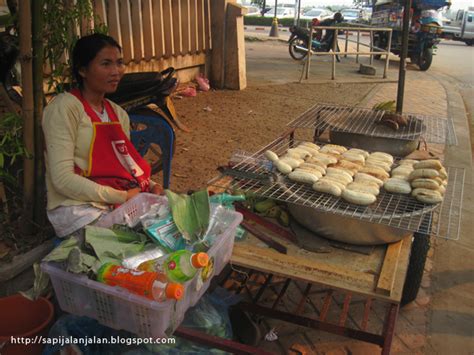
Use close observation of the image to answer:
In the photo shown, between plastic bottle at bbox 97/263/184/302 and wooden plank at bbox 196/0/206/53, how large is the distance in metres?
7.02

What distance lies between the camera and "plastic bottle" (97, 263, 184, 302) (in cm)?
144

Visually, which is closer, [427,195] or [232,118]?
[427,195]

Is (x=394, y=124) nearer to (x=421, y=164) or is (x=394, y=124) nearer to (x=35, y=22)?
(x=421, y=164)

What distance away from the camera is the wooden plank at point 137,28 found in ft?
21.2

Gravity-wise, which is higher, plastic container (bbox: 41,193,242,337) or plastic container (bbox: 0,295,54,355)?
plastic container (bbox: 41,193,242,337)

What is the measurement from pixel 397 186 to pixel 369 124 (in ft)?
4.38

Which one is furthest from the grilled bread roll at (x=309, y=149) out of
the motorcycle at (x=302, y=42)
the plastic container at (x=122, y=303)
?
the motorcycle at (x=302, y=42)

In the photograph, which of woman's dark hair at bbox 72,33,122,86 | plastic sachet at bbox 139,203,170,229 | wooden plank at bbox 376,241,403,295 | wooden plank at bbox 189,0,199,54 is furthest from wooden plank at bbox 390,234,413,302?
wooden plank at bbox 189,0,199,54

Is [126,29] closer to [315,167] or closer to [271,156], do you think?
[271,156]

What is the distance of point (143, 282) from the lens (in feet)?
4.81

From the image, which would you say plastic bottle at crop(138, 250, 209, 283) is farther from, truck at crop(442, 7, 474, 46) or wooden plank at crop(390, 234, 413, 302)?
truck at crop(442, 7, 474, 46)

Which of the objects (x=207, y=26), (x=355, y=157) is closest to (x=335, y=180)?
(x=355, y=157)

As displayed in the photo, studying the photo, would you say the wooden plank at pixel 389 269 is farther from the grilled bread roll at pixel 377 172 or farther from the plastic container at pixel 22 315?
the plastic container at pixel 22 315

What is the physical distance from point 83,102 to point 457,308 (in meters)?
2.70
